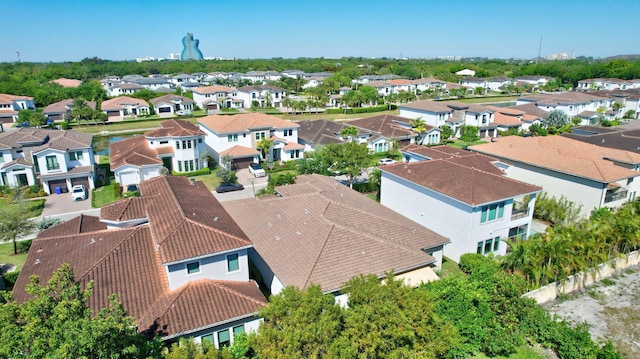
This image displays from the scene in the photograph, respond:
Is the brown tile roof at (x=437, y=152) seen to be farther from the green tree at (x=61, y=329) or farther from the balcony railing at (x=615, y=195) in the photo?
the green tree at (x=61, y=329)

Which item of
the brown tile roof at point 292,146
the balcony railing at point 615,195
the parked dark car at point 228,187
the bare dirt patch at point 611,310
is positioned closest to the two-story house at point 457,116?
the brown tile roof at point 292,146

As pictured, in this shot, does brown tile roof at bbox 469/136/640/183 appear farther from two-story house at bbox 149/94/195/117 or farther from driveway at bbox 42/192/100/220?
two-story house at bbox 149/94/195/117

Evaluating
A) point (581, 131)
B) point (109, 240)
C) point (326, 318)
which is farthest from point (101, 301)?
point (581, 131)

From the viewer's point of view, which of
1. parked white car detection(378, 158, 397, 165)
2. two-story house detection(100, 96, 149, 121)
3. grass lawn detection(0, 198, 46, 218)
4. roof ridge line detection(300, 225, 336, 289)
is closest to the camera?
roof ridge line detection(300, 225, 336, 289)

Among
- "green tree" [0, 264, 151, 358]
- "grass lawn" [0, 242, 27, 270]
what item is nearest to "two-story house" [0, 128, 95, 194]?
"grass lawn" [0, 242, 27, 270]

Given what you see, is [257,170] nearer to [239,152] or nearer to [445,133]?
[239,152]

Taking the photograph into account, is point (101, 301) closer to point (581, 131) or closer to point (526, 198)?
point (526, 198)
